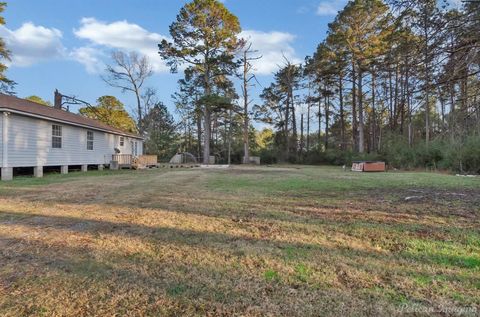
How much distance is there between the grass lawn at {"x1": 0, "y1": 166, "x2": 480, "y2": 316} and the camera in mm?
2055

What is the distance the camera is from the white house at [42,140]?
11.0 metres

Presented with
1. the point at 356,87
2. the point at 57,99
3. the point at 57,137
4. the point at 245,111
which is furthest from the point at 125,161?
the point at 356,87

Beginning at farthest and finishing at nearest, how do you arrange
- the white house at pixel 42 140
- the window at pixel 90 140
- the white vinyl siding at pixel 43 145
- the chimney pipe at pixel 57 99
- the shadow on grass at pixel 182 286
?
the chimney pipe at pixel 57 99 < the window at pixel 90 140 < the white vinyl siding at pixel 43 145 < the white house at pixel 42 140 < the shadow on grass at pixel 182 286

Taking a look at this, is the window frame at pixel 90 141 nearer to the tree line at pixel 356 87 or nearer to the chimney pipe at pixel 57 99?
the chimney pipe at pixel 57 99

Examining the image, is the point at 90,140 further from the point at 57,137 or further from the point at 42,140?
the point at 42,140

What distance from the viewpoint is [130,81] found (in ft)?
106

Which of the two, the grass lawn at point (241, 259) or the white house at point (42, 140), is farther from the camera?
the white house at point (42, 140)

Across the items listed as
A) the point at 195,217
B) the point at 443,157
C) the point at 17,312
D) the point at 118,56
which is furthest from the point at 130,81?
the point at 17,312

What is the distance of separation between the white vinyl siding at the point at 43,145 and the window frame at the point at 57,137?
15 centimetres

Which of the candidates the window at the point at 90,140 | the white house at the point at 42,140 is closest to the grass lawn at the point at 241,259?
the white house at the point at 42,140

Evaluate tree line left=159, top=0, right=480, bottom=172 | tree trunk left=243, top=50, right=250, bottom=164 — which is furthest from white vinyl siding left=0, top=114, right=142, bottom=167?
tree trunk left=243, top=50, right=250, bottom=164

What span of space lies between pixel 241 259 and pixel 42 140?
1304 cm

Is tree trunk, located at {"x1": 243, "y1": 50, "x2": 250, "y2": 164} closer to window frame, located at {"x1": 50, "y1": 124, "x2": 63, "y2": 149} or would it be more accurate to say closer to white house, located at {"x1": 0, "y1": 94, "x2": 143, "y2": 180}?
white house, located at {"x1": 0, "y1": 94, "x2": 143, "y2": 180}

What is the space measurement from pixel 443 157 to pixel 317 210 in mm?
14801
